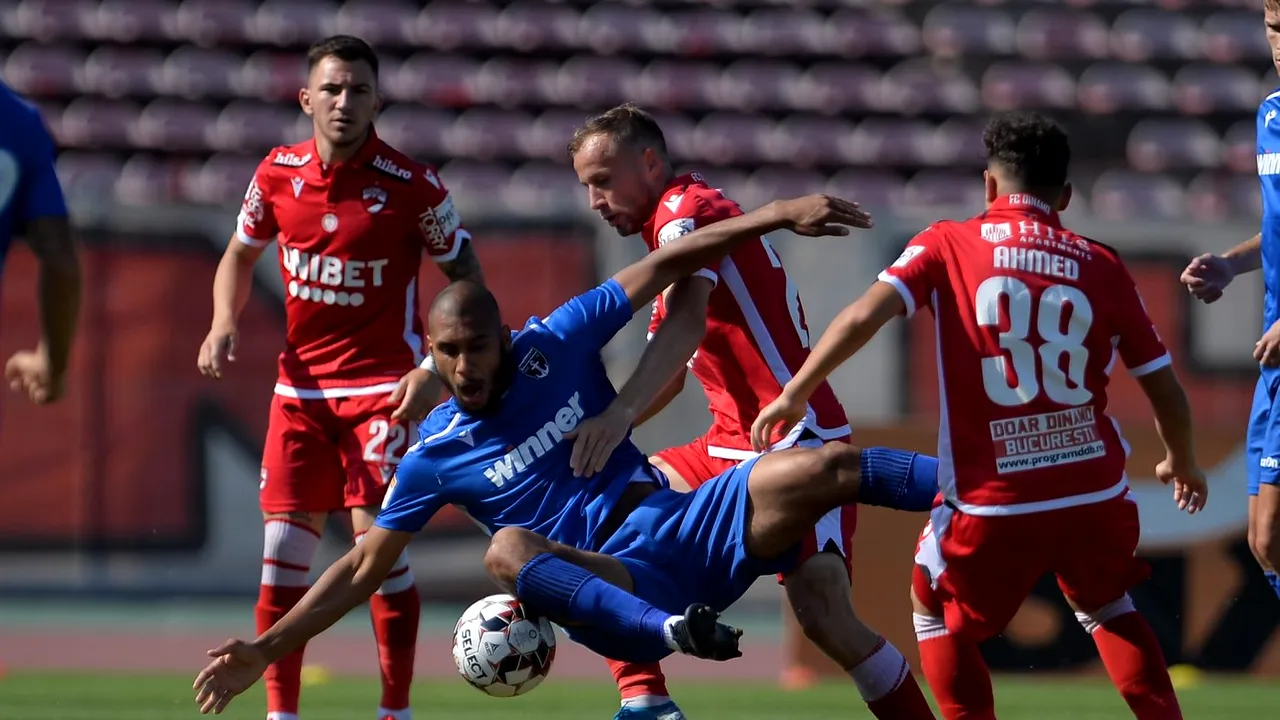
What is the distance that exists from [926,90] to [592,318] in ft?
36.0

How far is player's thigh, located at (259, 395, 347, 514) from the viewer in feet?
21.4

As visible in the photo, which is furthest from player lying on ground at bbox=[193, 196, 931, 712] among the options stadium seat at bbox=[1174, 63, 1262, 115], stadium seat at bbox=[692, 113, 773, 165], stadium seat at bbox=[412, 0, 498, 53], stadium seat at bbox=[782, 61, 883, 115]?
stadium seat at bbox=[1174, 63, 1262, 115]

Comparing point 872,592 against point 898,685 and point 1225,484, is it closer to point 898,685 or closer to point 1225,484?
point 1225,484

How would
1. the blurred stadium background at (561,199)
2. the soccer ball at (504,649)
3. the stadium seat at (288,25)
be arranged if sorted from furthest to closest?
the stadium seat at (288,25), the blurred stadium background at (561,199), the soccer ball at (504,649)

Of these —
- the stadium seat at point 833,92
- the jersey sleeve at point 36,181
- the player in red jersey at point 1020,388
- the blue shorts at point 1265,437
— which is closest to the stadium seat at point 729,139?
the stadium seat at point 833,92

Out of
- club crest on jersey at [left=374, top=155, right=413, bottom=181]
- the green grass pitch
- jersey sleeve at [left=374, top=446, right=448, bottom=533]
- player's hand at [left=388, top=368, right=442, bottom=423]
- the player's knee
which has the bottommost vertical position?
the green grass pitch

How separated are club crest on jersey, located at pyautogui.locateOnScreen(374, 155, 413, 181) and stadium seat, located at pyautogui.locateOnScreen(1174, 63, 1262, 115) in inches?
431

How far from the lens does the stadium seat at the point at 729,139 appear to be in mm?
14820

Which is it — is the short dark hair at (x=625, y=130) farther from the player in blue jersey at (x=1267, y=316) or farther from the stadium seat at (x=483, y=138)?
the stadium seat at (x=483, y=138)

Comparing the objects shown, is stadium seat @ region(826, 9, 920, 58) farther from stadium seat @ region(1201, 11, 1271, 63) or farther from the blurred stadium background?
stadium seat @ region(1201, 11, 1271, 63)

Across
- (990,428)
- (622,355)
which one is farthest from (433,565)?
(990,428)

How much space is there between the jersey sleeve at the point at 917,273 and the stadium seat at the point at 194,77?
36.5ft

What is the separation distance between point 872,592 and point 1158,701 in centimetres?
393

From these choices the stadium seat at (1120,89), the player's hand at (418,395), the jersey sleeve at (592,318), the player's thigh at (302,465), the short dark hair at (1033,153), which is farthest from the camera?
the stadium seat at (1120,89)
